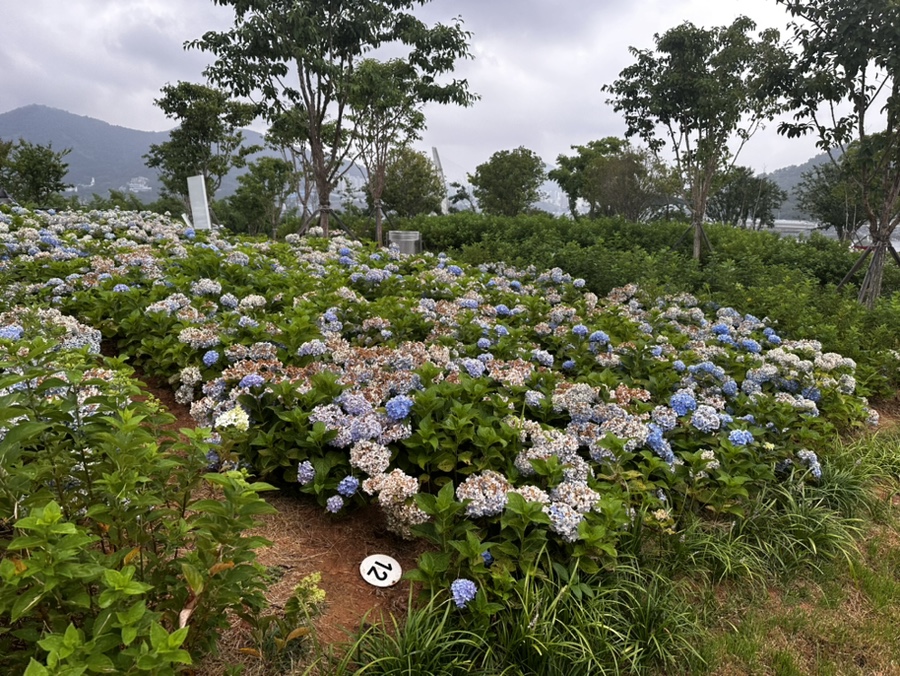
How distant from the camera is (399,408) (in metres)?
2.33

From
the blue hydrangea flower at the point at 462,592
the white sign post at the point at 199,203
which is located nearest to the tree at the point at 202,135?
the white sign post at the point at 199,203

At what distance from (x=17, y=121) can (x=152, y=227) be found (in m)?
257

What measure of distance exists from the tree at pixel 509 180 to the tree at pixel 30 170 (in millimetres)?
20158

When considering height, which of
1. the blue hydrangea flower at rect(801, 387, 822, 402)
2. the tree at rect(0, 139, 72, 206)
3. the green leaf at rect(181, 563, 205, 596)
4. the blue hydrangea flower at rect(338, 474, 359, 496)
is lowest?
the blue hydrangea flower at rect(338, 474, 359, 496)

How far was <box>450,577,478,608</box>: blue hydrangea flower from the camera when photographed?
175 cm

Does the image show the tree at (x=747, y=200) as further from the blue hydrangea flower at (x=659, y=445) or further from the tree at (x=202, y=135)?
the blue hydrangea flower at (x=659, y=445)

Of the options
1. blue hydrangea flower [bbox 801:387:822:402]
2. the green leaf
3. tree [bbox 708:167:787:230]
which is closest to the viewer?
the green leaf

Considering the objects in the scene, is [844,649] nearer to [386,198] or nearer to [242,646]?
[242,646]

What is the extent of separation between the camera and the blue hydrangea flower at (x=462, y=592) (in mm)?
1749

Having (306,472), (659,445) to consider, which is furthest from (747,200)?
(306,472)

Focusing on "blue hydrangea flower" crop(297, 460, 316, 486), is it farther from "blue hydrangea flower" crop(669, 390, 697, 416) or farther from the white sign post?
the white sign post

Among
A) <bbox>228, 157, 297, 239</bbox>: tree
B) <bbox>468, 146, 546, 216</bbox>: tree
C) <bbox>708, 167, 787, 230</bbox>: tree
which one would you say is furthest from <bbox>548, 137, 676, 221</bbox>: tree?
<bbox>228, 157, 297, 239</bbox>: tree

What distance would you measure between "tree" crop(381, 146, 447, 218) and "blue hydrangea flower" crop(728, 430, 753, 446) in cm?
2333

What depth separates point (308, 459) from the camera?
2.34m
